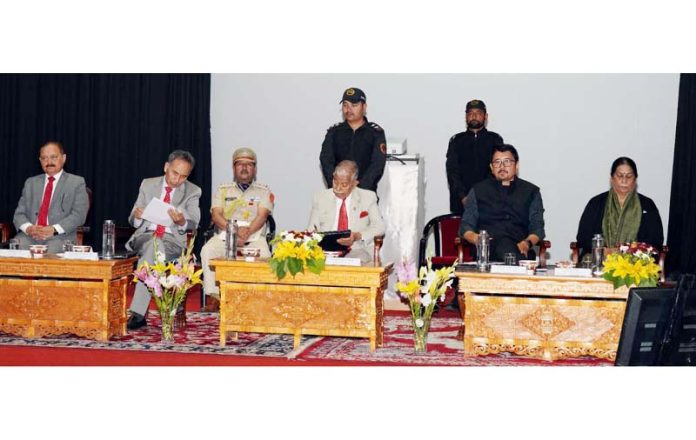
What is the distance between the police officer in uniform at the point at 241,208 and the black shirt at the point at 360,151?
1.96 feet

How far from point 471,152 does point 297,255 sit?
2.88 metres

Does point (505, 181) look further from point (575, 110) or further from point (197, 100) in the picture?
point (197, 100)

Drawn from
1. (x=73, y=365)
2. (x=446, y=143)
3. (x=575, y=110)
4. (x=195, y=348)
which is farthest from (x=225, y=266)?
(x=575, y=110)

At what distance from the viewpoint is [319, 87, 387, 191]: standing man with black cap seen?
7000 millimetres

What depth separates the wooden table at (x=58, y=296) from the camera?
5.65m

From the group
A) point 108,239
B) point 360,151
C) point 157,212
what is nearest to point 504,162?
point 360,151

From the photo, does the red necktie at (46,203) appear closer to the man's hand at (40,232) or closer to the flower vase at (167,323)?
the man's hand at (40,232)

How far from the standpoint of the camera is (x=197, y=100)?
8.88 metres

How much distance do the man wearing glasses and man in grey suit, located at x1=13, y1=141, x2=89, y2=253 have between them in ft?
9.61

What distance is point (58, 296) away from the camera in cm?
569

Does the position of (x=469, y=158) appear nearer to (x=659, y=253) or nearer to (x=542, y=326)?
(x=659, y=253)

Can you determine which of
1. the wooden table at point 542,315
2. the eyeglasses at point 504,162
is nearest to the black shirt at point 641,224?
the eyeglasses at point 504,162

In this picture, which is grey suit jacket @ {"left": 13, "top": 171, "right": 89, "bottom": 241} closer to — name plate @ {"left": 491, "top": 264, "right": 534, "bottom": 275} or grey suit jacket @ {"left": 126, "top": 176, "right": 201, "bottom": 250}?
grey suit jacket @ {"left": 126, "top": 176, "right": 201, "bottom": 250}

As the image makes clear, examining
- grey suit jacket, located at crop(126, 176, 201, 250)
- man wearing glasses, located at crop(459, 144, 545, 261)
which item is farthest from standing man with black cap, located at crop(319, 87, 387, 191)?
grey suit jacket, located at crop(126, 176, 201, 250)
